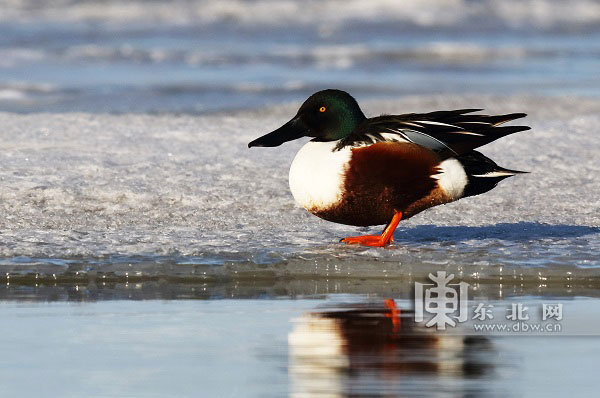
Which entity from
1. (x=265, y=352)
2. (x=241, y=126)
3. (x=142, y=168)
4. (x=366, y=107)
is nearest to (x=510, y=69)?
(x=366, y=107)

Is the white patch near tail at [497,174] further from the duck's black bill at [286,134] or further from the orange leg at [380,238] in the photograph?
the duck's black bill at [286,134]

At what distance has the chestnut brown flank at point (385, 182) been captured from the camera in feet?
17.5

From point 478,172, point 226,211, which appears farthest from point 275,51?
point 478,172

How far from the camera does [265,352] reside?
373 cm

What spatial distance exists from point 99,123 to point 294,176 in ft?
13.4

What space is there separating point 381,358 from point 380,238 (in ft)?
6.47

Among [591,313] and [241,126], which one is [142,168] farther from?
[591,313]

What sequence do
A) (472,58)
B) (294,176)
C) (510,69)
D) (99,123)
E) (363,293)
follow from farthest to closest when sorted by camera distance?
(472,58)
(510,69)
(99,123)
(294,176)
(363,293)

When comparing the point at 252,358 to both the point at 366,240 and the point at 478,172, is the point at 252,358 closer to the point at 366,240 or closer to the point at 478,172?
the point at 366,240

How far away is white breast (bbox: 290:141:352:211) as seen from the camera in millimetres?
5348

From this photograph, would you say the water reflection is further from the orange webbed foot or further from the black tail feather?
the black tail feather

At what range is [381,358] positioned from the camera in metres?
3.62

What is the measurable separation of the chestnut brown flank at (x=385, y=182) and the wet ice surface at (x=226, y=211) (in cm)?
16

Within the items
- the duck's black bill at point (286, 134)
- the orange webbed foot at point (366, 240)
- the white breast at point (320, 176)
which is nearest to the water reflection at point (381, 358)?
the white breast at point (320, 176)
